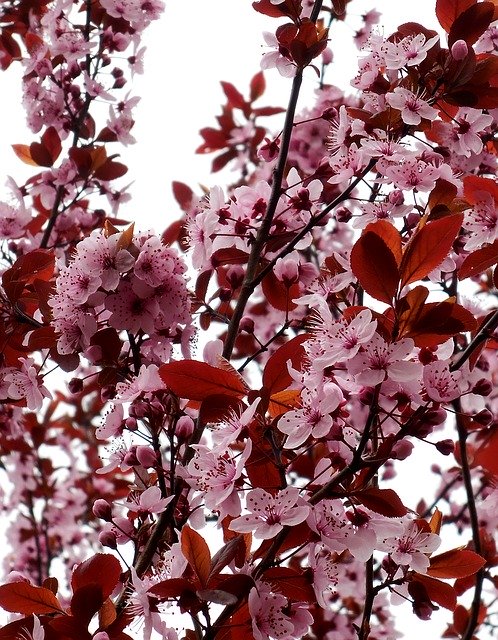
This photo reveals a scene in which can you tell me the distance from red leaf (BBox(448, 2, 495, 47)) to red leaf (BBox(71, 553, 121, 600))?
1095 millimetres

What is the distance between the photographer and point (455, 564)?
1294 millimetres

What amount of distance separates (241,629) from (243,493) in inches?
7.3

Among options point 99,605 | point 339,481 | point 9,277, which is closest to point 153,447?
point 99,605

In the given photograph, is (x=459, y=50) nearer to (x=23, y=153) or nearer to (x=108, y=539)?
(x=108, y=539)

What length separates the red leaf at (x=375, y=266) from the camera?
1098 mm

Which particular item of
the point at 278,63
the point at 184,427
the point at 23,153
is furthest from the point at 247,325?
the point at 23,153

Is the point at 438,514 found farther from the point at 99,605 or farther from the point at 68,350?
the point at 68,350

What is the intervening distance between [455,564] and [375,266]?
1.71 ft

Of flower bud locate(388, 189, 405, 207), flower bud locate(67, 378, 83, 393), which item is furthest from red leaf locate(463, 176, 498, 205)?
flower bud locate(67, 378, 83, 393)

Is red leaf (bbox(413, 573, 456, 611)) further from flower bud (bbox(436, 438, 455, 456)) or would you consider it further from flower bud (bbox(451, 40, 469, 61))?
flower bud (bbox(451, 40, 469, 61))

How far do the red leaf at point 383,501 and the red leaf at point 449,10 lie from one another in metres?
0.95

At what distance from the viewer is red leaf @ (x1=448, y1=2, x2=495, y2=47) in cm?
152

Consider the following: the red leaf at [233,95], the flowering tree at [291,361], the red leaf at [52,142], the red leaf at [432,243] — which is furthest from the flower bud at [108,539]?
the red leaf at [233,95]

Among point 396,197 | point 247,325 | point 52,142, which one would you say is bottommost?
point 247,325
